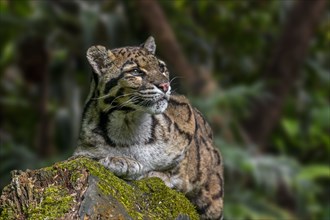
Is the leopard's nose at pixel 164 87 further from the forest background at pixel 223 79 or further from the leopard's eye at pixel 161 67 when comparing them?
the forest background at pixel 223 79

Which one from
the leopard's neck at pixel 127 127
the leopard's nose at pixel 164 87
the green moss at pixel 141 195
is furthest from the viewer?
the leopard's neck at pixel 127 127

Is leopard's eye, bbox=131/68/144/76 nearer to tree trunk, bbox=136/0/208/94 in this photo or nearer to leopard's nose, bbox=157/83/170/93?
leopard's nose, bbox=157/83/170/93

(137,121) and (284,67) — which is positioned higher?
(284,67)

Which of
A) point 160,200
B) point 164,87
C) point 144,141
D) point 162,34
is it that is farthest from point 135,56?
point 162,34

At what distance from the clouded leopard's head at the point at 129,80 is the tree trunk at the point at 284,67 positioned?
11.4 meters

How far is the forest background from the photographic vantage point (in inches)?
650

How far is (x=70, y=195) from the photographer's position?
19.8ft

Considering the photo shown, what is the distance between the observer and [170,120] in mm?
8461

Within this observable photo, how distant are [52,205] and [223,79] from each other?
47.5 feet

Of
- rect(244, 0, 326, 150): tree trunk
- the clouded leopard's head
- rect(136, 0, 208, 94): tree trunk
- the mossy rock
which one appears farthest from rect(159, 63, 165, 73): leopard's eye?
rect(244, 0, 326, 150): tree trunk

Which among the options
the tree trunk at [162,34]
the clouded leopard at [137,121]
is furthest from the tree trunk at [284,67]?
the clouded leopard at [137,121]

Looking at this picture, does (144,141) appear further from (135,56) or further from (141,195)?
(141,195)

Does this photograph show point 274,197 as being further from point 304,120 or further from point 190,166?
point 190,166

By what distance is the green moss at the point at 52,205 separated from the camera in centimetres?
589
